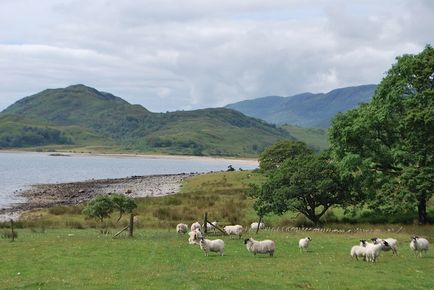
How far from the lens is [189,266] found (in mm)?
25734

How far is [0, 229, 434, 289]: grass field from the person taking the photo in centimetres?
2141

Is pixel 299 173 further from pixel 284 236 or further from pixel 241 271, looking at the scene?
pixel 241 271

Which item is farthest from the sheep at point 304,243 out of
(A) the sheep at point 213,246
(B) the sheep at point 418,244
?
(B) the sheep at point 418,244

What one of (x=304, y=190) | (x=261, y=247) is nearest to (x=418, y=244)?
(x=261, y=247)

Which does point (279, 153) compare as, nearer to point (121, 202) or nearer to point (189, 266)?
point (121, 202)

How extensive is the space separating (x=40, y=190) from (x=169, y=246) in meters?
79.5

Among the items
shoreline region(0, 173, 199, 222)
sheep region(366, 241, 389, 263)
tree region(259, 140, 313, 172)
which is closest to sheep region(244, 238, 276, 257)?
sheep region(366, 241, 389, 263)

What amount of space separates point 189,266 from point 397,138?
83.8 ft

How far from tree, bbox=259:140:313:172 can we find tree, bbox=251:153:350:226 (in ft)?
163

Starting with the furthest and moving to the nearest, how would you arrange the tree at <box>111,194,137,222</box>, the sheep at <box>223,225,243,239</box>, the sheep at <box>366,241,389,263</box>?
the tree at <box>111,194,137,222</box> → the sheep at <box>223,225,243,239</box> → the sheep at <box>366,241,389,263</box>

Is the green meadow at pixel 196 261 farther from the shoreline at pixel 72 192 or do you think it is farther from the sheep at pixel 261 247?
the shoreline at pixel 72 192

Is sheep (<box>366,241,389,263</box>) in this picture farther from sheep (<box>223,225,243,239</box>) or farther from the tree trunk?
the tree trunk

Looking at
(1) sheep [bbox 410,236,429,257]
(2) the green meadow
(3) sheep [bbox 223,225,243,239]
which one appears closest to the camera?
(2) the green meadow

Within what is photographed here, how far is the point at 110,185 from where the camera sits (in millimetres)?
117562
